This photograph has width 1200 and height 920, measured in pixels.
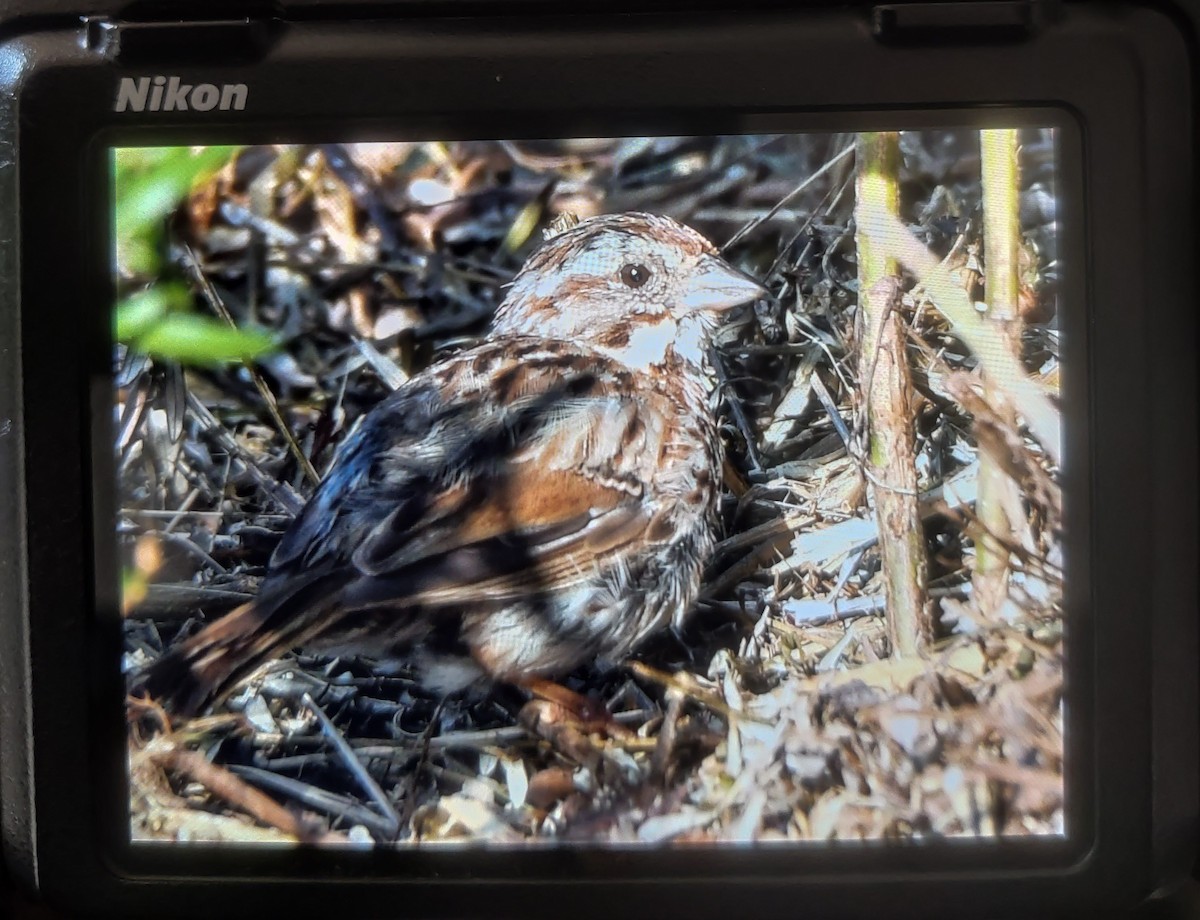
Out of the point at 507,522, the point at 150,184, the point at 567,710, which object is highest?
the point at 150,184

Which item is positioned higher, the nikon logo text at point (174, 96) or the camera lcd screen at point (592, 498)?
the nikon logo text at point (174, 96)

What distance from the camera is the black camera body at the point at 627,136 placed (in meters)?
0.70

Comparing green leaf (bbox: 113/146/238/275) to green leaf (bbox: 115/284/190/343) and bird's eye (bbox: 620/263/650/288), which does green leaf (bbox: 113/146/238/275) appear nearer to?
green leaf (bbox: 115/284/190/343)

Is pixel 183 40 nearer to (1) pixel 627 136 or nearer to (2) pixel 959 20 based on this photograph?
(1) pixel 627 136

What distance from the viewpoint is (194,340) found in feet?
2.37

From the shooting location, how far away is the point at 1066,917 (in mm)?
725

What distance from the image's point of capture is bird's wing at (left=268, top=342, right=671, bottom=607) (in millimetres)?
710

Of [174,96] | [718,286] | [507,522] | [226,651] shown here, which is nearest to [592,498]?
[507,522]

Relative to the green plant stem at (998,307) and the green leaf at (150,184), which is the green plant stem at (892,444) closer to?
the green plant stem at (998,307)

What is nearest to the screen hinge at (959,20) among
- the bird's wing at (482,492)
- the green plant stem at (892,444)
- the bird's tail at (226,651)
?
the green plant stem at (892,444)

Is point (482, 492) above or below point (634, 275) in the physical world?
below

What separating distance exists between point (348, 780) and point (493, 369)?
0.29 meters

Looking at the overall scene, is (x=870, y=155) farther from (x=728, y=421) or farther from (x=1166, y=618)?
(x=1166, y=618)

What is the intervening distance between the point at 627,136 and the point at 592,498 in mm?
238
